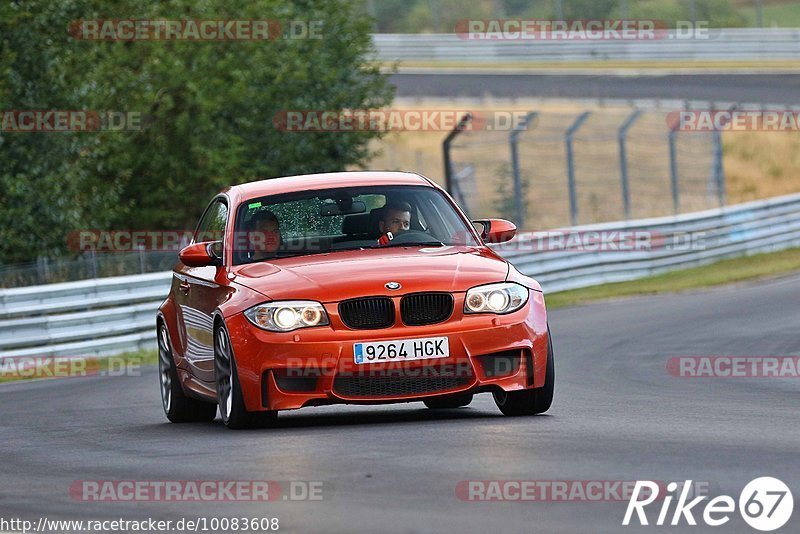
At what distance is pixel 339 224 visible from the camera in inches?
398

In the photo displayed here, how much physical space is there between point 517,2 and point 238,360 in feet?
168

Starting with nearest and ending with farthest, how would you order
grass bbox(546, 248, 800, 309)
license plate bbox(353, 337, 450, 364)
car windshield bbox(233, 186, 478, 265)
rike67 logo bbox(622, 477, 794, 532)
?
1. rike67 logo bbox(622, 477, 794, 532)
2. license plate bbox(353, 337, 450, 364)
3. car windshield bbox(233, 186, 478, 265)
4. grass bbox(546, 248, 800, 309)

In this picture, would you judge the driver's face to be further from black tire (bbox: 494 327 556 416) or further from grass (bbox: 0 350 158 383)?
grass (bbox: 0 350 158 383)

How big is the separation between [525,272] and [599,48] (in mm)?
28153

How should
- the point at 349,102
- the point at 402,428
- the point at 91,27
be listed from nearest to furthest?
the point at 402,428 < the point at 91,27 < the point at 349,102

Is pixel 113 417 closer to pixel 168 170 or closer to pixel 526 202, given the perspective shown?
pixel 168 170

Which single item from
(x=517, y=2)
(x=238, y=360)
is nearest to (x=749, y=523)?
(x=238, y=360)

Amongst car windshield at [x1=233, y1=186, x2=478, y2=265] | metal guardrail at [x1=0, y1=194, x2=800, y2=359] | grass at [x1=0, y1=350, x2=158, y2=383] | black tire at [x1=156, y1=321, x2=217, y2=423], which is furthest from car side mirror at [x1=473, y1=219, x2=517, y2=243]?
metal guardrail at [x1=0, y1=194, x2=800, y2=359]

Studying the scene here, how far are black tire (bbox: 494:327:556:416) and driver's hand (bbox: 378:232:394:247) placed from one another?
1.13 m

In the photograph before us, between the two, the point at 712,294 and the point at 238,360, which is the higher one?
the point at 238,360

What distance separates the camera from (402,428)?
891 centimetres

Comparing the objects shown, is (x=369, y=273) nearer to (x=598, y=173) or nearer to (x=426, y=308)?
(x=426, y=308)

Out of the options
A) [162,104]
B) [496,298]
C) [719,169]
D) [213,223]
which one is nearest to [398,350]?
[496,298]

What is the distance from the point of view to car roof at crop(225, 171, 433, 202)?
33.9 ft
